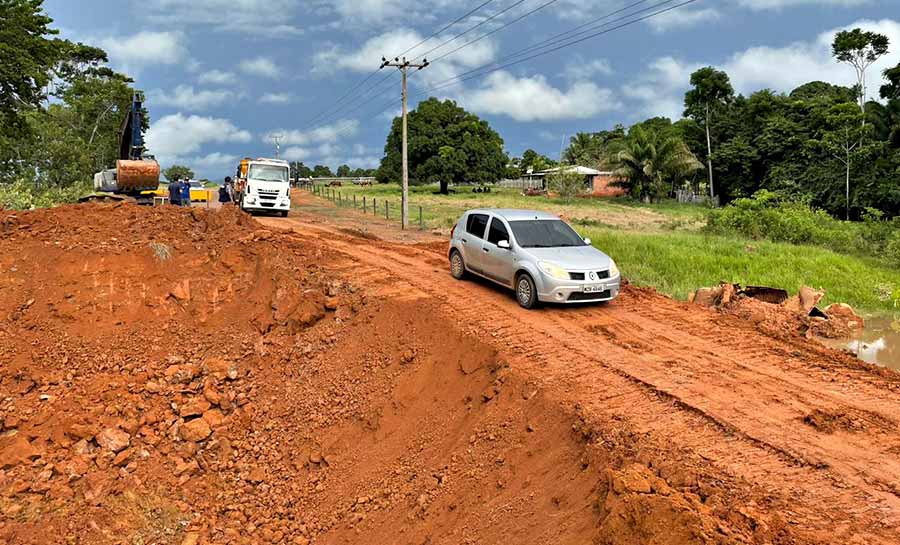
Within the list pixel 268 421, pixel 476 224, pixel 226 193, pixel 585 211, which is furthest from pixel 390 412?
pixel 585 211

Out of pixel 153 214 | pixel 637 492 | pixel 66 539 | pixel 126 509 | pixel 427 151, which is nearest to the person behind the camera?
pixel 637 492

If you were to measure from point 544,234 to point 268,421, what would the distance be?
5675 millimetres

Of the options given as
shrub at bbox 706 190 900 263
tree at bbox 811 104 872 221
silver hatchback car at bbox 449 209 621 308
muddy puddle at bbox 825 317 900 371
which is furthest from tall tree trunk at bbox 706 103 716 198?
silver hatchback car at bbox 449 209 621 308

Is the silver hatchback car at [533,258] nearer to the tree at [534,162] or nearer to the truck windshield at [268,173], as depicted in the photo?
the truck windshield at [268,173]

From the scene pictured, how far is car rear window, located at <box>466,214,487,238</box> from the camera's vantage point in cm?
1142

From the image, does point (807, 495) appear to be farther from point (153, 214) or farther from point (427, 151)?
point (427, 151)

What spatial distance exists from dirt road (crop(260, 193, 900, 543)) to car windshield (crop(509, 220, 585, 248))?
1124 millimetres

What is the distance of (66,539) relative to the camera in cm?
699

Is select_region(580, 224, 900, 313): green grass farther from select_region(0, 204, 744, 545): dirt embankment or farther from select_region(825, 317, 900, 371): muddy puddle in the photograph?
select_region(0, 204, 744, 545): dirt embankment

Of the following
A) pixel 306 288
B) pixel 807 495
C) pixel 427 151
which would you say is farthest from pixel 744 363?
pixel 427 151

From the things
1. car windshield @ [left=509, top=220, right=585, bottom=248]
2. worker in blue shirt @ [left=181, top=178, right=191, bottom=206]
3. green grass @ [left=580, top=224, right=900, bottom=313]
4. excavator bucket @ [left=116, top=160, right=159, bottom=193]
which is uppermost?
excavator bucket @ [left=116, top=160, right=159, bottom=193]

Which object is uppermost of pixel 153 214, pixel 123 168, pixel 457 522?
pixel 123 168

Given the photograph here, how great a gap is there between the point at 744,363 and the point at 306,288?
26.1 feet

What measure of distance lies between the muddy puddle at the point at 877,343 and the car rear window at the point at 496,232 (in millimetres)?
6041
